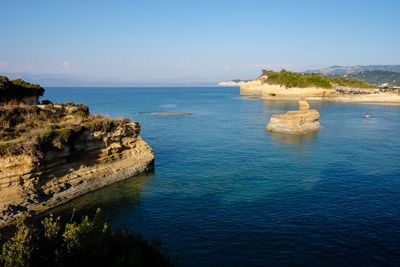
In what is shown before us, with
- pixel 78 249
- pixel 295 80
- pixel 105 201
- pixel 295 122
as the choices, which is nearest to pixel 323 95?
pixel 295 80

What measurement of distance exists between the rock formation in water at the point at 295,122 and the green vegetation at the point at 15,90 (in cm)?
4181

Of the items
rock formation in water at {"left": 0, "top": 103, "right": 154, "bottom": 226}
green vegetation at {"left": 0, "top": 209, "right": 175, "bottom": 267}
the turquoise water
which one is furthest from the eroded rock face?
green vegetation at {"left": 0, "top": 209, "right": 175, "bottom": 267}

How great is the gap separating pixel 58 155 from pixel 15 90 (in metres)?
11.6

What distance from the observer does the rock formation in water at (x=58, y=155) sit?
21.1 meters

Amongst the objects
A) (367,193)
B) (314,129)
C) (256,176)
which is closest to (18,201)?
(256,176)

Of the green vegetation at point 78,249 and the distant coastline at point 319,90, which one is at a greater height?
the distant coastline at point 319,90

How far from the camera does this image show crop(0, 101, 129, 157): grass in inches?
855

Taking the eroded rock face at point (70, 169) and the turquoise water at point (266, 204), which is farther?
the eroded rock face at point (70, 169)

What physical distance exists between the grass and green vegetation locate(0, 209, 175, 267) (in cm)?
1171

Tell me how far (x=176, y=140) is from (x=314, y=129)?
1150 inches

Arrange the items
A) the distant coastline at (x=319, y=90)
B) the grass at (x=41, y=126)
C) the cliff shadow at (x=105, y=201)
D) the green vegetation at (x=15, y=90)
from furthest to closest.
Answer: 1. the distant coastline at (x=319, y=90)
2. the green vegetation at (x=15, y=90)
3. the cliff shadow at (x=105, y=201)
4. the grass at (x=41, y=126)

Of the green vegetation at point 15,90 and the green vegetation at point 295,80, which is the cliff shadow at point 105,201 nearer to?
the green vegetation at point 15,90

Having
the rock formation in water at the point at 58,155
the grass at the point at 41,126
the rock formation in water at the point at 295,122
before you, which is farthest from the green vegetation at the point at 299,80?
the grass at the point at 41,126

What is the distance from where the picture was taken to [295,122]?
54.5 meters
